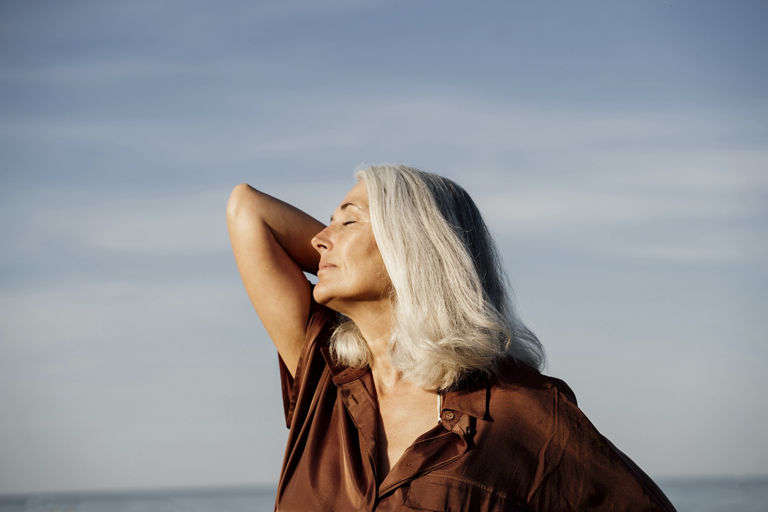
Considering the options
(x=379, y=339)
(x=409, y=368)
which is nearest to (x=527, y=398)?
(x=409, y=368)

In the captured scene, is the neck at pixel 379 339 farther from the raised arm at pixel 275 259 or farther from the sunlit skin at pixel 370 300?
the raised arm at pixel 275 259

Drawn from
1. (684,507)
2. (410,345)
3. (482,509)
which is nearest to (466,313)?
(410,345)

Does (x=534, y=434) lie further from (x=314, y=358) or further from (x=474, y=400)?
(x=314, y=358)

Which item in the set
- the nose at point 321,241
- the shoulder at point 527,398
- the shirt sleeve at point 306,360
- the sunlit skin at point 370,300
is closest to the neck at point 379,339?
the sunlit skin at point 370,300

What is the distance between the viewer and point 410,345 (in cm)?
280

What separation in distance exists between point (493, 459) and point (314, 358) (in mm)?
746

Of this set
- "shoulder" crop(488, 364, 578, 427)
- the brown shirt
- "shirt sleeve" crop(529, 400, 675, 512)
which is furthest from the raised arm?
"shirt sleeve" crop(529, 400, 675, 512)

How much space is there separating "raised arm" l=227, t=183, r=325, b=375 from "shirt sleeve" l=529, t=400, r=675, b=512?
0.96 meters

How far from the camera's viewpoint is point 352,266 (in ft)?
9.36

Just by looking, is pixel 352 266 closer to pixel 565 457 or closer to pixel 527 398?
pixel 527 398

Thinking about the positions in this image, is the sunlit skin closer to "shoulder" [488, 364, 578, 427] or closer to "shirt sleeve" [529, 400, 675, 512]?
"shoulder" [488, 364, 578, 427]

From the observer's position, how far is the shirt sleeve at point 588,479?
261 centimetres

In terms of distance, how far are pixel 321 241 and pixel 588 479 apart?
114 cm

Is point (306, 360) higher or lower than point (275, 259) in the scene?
lower
